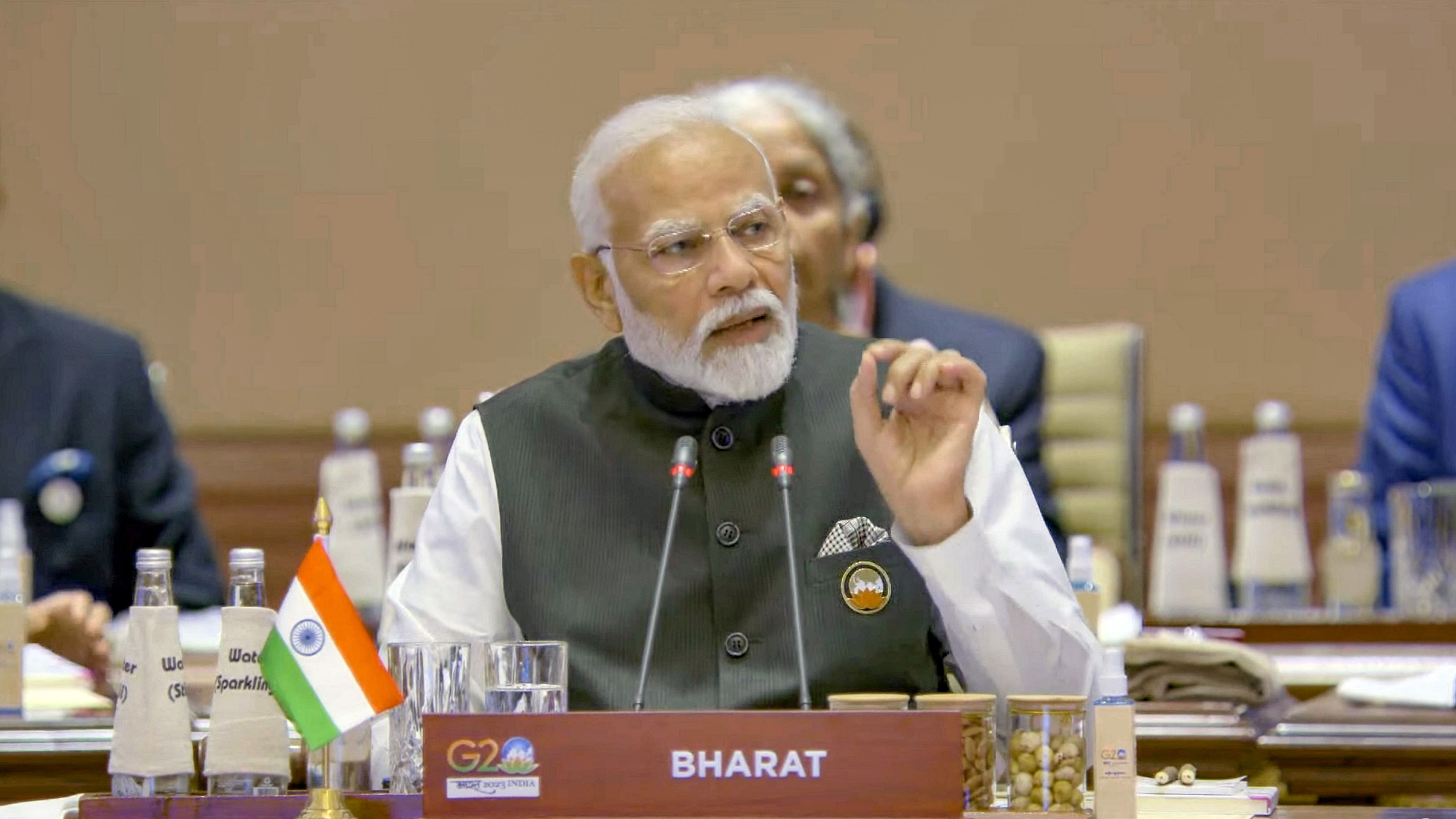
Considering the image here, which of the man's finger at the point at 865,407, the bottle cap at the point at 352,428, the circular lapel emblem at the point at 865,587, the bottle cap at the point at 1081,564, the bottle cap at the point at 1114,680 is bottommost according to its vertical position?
the bottle cap at the point at 1114,680

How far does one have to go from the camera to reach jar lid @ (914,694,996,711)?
1746 millimetres

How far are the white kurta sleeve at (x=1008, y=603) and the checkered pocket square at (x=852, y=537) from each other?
11cm

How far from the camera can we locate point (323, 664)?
1.78 metres

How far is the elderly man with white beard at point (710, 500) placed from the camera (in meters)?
2.11

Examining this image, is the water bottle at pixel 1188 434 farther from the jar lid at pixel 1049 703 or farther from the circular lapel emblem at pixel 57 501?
the jar lid at pixel 1049 703

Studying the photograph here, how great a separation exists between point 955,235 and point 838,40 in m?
0.62

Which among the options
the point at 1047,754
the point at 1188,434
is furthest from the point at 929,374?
the point at 1188,434

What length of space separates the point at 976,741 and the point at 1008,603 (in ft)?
1.11

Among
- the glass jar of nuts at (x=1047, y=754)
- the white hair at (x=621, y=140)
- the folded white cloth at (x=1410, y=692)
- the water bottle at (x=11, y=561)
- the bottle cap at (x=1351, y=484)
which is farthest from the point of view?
the bottle cap at (x=1351, y=484)

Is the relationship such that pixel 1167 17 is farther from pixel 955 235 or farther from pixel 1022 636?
pixel 1022 636

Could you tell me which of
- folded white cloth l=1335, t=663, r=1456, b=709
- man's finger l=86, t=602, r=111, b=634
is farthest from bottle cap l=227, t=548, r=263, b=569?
folded white cloth l=1335, t=663, r=1456, b=709

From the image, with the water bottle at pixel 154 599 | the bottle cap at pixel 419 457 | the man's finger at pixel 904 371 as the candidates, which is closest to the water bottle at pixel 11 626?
the bottle cap at pixel 419 457

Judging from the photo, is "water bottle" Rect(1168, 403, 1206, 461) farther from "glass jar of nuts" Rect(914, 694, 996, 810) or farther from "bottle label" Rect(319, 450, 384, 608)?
"glass jar of nuts" Rect(914, 694, 996, 810)

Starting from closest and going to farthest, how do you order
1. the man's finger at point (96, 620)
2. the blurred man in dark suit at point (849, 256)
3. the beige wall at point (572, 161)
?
the man's finger at point (96, 620)
the blurred man in dark suit at point (849, 256)
the beige wall at point (572, 161)
